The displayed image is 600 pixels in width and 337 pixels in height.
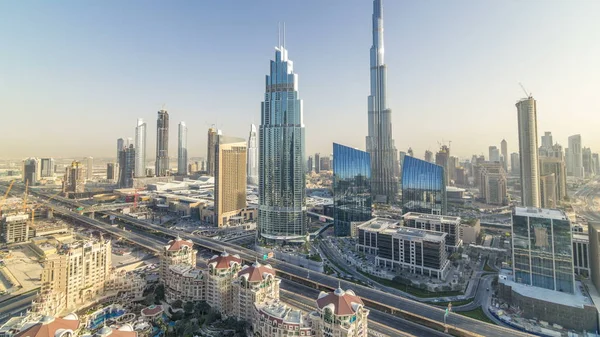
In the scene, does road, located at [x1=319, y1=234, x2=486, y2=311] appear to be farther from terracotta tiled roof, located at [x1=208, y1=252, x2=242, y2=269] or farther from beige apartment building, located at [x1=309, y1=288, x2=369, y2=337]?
terracotta tiled roof, located at [x1=208, y1=252, x2=242, y2=269]

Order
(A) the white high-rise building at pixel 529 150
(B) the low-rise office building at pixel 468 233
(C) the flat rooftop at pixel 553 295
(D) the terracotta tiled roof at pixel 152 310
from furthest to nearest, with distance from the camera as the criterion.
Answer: (A) the white high-rise building at pixel 529 150
(B) the low-rise office building at pixel 468 233
(C) the flat rooftop at pixel 553 295
(D) the terracotta tiled roof at pixel 152 310

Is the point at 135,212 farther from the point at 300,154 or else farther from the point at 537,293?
the point at 537,293

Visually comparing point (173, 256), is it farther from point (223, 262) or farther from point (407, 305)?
point (407, 305)

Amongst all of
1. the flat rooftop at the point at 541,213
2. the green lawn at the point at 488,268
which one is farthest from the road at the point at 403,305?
the green lawn at the point at 488,268

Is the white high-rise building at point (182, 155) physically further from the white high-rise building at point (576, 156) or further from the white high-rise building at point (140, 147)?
the white high-rise building at point (576, 156)

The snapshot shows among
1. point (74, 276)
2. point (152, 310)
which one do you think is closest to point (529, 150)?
point (152, 310)

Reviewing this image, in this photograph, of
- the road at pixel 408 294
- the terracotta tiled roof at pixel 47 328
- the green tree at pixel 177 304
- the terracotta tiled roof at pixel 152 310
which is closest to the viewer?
the terracotta tiled roof at pixel 47 328
